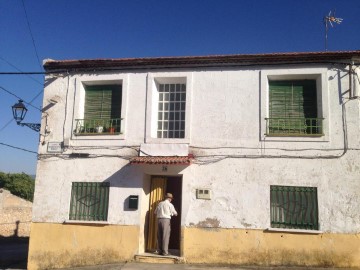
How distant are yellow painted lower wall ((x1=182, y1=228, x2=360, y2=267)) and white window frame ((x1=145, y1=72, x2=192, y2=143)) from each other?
257 cm

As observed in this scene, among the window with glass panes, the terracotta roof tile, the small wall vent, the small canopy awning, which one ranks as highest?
the terracotta roof tile

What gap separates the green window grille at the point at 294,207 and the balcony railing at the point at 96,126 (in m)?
4.75

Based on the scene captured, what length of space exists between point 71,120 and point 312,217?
7.26 m

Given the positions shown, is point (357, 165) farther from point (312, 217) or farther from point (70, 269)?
point (70, 269)

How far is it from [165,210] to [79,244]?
2.65 meters

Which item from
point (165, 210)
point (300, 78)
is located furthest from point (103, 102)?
point (300, 78)

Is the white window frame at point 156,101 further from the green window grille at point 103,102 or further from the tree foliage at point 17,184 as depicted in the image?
the tree foliage at point 17,184

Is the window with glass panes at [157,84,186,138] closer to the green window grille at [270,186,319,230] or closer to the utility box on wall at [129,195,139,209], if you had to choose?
the utility box on wall at [129,195,139,209]

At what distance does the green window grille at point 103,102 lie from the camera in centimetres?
1119

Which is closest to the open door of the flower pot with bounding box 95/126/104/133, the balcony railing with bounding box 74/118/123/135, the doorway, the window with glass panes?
the doorway

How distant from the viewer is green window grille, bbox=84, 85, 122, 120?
440 inches

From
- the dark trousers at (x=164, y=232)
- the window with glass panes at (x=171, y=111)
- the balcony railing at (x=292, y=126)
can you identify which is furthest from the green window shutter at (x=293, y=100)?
the dark trousers at (x=164, y=232)

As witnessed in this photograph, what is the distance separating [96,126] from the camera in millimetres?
11133

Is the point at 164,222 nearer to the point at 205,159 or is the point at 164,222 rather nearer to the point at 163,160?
the point at 163,160
